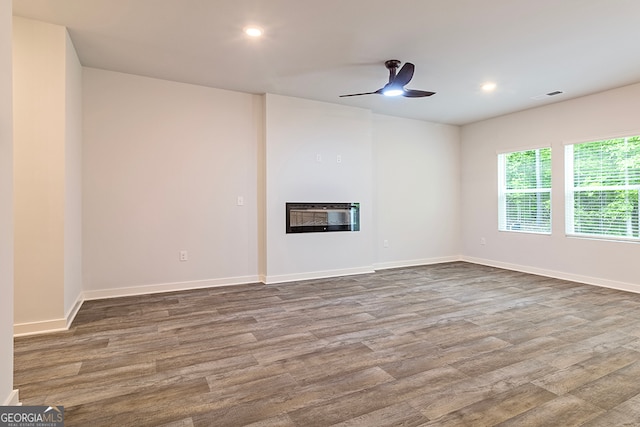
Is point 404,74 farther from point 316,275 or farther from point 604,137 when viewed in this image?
point 604,137

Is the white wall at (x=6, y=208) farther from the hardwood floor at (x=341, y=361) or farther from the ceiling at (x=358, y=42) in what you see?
the ceiling at (x=358, y=42)

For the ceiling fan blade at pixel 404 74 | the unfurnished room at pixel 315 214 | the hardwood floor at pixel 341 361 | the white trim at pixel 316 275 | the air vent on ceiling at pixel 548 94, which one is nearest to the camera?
the hardwood floor at pixel 341 361

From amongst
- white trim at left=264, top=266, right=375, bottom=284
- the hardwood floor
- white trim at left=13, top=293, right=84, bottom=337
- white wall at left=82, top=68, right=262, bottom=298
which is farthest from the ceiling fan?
white trim at left=13, top=293, right=84, bottom=337

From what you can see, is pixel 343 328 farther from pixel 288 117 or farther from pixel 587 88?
pixel 587 88

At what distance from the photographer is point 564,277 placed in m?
4.98

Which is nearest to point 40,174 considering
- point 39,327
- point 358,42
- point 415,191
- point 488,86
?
point 39,327

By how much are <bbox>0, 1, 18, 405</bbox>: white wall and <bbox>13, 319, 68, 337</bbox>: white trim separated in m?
1.44

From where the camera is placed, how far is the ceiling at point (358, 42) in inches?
105

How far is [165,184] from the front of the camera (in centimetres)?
424

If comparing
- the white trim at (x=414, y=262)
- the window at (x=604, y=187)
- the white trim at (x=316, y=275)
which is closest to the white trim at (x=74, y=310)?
the white trim at (x=316, y=275)

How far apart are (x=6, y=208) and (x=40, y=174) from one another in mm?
1576

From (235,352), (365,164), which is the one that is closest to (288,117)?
(365,164)

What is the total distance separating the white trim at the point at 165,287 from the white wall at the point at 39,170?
1.02m

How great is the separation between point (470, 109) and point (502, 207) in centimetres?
189
